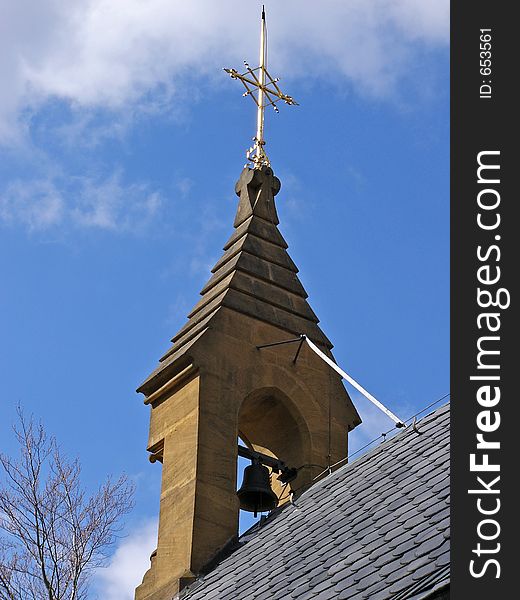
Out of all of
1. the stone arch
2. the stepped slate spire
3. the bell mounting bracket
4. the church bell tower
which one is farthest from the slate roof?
the stepped slate spire

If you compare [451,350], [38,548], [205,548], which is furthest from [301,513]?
[451,350]

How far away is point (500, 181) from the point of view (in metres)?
12.2

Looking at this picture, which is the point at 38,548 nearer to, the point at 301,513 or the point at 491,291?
the point at 301,513

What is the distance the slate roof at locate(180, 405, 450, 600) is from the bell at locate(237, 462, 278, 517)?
3.29 ft

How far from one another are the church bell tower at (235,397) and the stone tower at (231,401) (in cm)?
2

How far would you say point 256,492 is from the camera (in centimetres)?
2164

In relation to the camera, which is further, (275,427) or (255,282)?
(255,282)

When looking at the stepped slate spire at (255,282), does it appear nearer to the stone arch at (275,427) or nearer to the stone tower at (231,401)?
the stone tower at (231,401)

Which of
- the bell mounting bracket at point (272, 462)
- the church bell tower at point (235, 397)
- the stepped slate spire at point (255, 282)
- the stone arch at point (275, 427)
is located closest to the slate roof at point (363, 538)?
the church bell tower at point (235, 397)

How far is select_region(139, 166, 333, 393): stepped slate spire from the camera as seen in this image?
22594 mm

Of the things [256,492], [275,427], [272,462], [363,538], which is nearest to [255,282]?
[275,427]

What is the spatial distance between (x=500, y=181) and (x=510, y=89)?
654 millimetres

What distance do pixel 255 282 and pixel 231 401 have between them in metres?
2.11

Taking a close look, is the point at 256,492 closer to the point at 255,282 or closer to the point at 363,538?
the point at 255,282
